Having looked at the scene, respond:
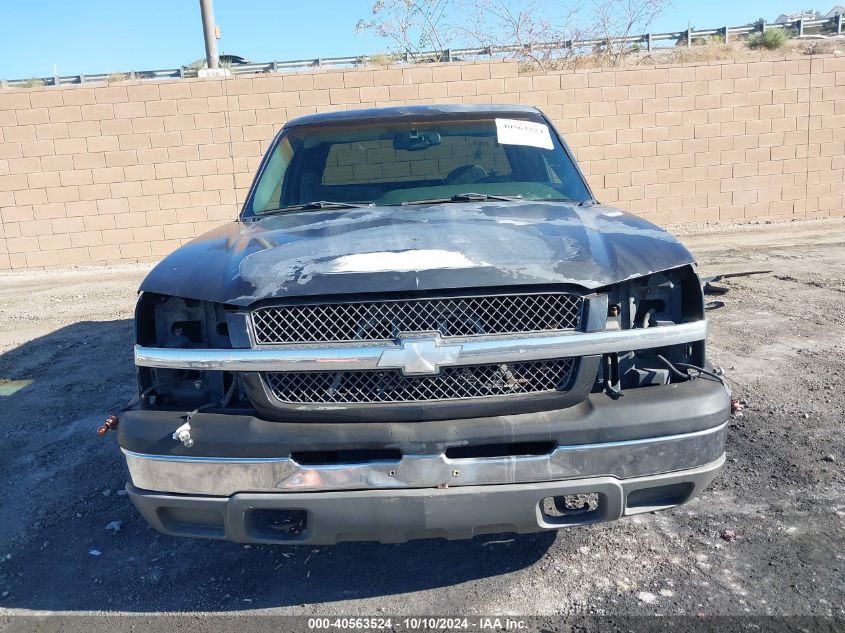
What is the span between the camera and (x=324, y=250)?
102 inches

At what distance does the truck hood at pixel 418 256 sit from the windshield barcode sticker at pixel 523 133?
3.46 feet

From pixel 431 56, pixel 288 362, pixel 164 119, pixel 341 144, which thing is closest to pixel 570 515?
pixel 288 362

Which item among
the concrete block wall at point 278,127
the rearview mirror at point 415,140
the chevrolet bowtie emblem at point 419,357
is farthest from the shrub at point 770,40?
the chevrolet bowtie emblem at point 419,357

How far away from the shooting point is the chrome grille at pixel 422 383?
7.76 feet

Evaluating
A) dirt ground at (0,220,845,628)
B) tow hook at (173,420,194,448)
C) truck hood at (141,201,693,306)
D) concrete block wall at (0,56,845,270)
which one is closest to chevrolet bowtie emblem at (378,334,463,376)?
truck hood at (141,201,693,306)

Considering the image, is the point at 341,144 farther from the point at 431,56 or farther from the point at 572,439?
the point at 431,56

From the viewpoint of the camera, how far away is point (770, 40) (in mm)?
22219

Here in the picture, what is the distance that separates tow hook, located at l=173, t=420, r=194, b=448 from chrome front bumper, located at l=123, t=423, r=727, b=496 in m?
0.05

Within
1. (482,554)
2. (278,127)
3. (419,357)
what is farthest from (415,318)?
(278,127)

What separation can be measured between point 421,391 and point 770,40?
79.8 ft

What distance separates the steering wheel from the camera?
3.88 metres

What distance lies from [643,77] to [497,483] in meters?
10.8

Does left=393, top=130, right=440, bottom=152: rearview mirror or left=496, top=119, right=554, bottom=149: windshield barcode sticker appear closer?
left=496, top=119, right=554, bottom=149: windshield barcode sticker

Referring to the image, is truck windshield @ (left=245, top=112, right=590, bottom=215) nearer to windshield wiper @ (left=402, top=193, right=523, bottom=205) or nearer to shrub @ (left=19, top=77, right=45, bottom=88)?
windshield wiper @ (left=402, top=193, right=523, bottom=205)
